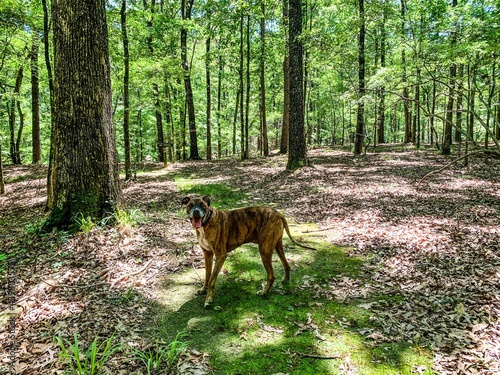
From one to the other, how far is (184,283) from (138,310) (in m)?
0.90

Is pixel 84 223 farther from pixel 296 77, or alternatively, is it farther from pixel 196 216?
pixel 296 77

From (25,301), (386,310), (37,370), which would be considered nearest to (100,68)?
(25,301)

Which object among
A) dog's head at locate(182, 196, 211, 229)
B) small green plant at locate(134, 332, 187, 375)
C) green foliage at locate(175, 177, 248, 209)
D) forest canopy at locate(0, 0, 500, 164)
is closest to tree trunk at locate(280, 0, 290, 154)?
forest canopy at locate(0, 0, 500, 164)

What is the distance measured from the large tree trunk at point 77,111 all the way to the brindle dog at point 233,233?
2963 mm

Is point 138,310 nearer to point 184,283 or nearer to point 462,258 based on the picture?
point 184,283

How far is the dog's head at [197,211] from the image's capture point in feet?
12.6

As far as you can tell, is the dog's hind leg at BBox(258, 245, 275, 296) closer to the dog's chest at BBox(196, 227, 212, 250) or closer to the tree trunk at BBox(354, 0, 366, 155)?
the dog's chest at BBox(196, 227, 212, 250)

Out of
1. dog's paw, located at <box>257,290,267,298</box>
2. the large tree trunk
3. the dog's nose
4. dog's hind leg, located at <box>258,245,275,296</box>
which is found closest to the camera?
the dog's nose

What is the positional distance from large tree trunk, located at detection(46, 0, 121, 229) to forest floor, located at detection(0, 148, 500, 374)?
66 centimetres

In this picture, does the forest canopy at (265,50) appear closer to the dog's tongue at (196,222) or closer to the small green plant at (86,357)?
the dog's tongue at (196,222)

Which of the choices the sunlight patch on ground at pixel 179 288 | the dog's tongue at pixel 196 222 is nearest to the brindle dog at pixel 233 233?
the dog's tongue at pixel 196 222

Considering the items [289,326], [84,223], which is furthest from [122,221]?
[289,326]

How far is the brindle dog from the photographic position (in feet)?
13.6

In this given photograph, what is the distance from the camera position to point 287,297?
14.5 ft
